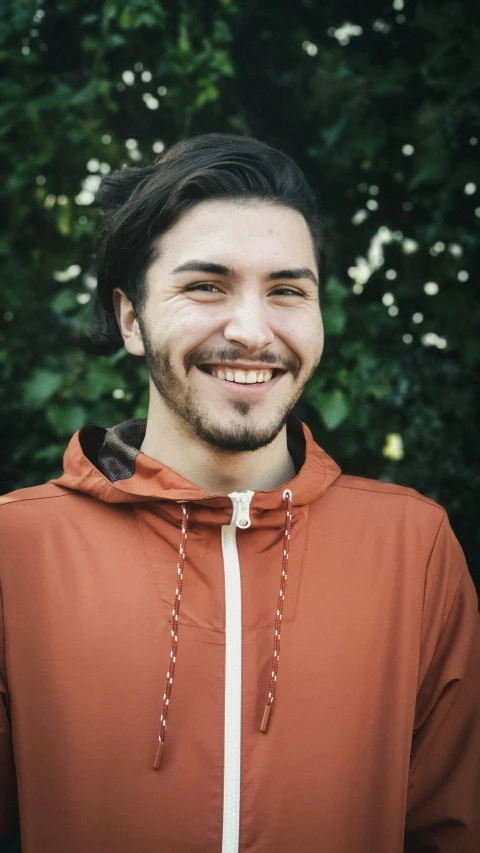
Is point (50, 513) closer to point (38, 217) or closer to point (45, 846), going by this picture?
point (45, 846)

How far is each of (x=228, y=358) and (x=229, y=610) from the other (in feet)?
1.76

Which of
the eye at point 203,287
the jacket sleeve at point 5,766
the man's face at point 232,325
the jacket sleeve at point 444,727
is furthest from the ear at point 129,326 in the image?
the jacket sleeve at point 444,727

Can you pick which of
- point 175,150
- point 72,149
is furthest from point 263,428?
point 72,149

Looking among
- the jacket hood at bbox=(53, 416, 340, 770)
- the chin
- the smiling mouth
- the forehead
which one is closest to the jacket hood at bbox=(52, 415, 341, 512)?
the jacket hood at bbox=(53, 416, 340, 770)

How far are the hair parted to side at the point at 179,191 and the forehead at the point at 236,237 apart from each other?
28 mm

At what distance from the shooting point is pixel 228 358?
5.80 feet

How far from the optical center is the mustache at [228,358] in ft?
5.80

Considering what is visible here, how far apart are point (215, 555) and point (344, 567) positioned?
30 cm

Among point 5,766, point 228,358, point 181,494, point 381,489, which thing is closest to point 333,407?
point 381,489

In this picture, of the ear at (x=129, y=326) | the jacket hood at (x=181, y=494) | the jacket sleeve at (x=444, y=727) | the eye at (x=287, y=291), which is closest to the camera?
the jacket hood at (x=181, y=494)

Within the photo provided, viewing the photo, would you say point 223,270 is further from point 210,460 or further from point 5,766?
point 5,766

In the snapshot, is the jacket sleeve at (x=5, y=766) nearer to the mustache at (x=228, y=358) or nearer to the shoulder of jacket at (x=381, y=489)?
the mustache at (x=228, y=358)

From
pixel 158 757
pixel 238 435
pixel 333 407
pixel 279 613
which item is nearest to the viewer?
pixel 158 757

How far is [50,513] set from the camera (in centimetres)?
179
